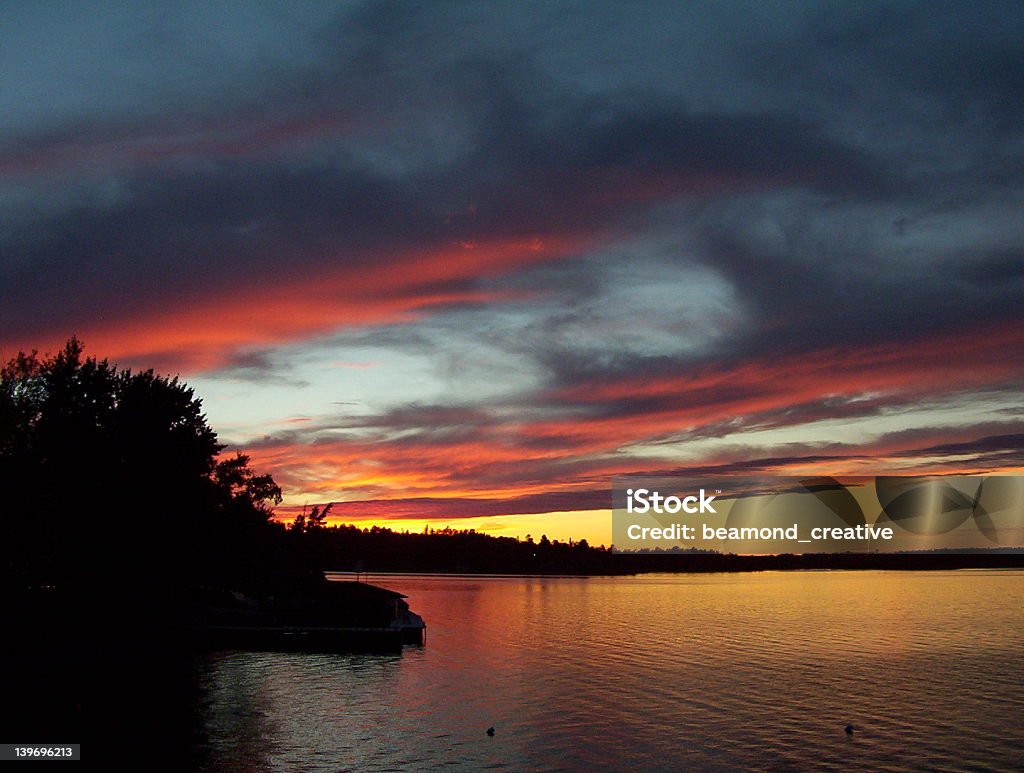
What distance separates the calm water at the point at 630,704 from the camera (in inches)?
1766

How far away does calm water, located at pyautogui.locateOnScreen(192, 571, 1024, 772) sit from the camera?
4484 centimetres

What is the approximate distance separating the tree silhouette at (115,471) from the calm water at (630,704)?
11.9m

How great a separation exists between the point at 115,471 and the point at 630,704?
165 feet

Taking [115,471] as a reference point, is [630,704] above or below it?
below

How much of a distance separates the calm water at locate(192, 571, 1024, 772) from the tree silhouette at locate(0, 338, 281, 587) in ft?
39.2

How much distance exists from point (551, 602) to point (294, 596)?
87139 mm

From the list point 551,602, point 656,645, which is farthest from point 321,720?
point 551,602

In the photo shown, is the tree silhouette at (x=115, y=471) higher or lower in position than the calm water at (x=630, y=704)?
higher

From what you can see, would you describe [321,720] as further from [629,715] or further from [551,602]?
[551,602]

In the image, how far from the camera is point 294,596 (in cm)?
11412

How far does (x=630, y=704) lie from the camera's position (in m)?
59.8

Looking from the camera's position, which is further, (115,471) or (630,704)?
(115,471)

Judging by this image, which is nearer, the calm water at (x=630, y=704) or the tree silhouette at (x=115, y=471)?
the calm water at (x=630, y=704)

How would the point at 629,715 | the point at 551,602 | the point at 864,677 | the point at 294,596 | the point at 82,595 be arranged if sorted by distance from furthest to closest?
the point at 551,602 < the point at 294,596 < the point at 82,595 < the point at 864,677 < the point at 629,715
